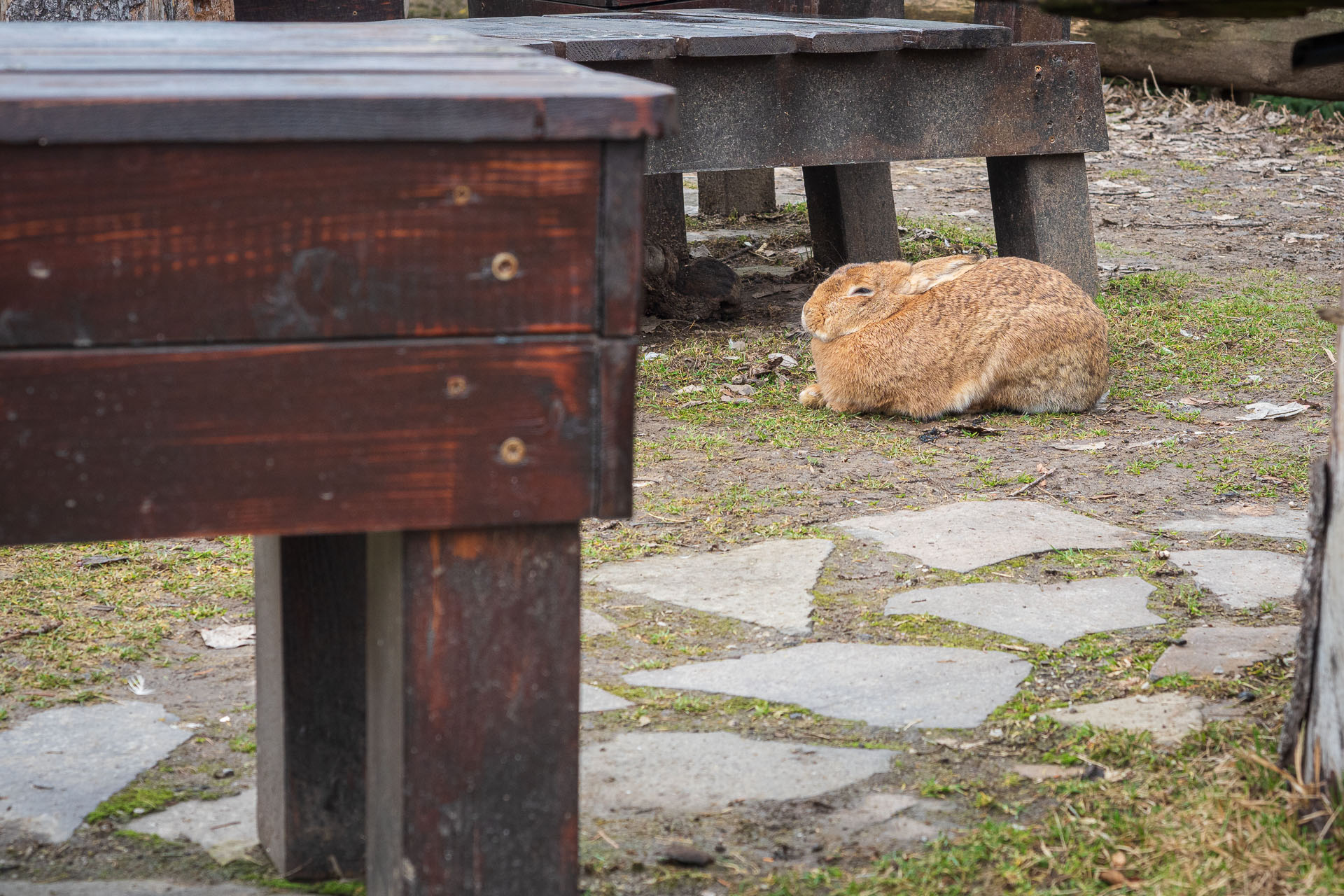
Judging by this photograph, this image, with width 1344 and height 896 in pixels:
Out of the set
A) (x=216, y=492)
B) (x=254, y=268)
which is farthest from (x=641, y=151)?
(x=216, y=492)

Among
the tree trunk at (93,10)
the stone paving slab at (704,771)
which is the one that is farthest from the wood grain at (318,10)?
the stone paving slab at (704,771)

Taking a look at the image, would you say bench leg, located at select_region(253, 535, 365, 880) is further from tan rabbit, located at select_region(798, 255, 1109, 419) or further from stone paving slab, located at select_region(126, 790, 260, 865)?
tan rabbit, located at select_region(798, 255, 1109, 419)

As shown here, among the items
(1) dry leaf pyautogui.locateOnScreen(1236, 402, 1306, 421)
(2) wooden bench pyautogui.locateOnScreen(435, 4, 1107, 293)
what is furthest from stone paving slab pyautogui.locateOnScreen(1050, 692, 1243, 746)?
(2) wooden bench pyautogui.locateOnScreen(435, 4, 1107, 293)

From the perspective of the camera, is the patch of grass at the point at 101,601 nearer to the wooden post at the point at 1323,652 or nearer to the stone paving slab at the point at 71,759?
the stone paving slab at the point at 71,759

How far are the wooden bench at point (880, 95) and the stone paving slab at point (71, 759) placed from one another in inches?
112

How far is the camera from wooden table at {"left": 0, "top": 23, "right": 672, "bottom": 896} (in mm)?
1255

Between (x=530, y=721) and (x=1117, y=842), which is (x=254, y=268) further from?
(x=1117, y=842)

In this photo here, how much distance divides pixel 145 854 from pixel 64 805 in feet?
0.84

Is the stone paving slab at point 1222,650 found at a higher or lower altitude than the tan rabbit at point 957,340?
lower

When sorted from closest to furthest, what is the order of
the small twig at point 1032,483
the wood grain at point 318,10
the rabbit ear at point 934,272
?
the small twig at point 1032,483 < the rabbit ear at point 934,272 < the wood grain at point 318,10

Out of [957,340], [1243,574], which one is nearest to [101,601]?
[1243,574]

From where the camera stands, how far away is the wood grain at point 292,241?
4.09 ft

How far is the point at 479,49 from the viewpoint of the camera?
1818mm

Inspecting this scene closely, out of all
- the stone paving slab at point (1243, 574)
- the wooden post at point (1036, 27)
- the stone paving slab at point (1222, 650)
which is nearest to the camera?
the stone paving slab at point (1222, 650)
